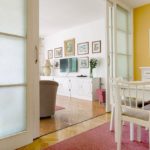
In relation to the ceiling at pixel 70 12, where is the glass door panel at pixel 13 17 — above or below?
below

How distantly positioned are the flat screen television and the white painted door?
13.3ft

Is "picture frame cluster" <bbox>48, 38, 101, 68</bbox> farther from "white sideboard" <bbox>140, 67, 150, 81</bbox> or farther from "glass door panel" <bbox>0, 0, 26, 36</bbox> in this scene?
"glass door panel" <bbox>0, 0, 26, 36</bbox>

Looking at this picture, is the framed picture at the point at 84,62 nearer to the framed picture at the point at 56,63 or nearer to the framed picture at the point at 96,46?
the framed picture at the point at 96,46

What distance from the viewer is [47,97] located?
11.4 feet

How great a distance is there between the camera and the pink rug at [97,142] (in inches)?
84.1

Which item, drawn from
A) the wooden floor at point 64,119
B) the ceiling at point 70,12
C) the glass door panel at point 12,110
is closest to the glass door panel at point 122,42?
the ceiling at point 70,12

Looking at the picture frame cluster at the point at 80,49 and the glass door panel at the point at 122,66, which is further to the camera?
the picture frame cluster at the point at 80,49

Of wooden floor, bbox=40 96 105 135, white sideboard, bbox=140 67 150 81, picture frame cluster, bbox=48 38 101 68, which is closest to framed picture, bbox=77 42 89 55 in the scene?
picture frame cluster, bbox=48 38 101 68

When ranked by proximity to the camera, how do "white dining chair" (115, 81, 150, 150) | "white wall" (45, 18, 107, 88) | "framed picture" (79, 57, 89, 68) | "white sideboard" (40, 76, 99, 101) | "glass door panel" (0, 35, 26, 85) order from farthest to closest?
"framed picture" (79, 57, 89, 68) → "white wall" (45, 18, 107, 88) → "white sideboard" (40, 76, 99, 101) → "glass door panel" (0, 35, 26, 85) → "white dining chair" (115, 81, 150, 150)

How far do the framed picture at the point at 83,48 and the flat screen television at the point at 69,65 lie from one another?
33 centimetres

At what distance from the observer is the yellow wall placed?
14.5 ft

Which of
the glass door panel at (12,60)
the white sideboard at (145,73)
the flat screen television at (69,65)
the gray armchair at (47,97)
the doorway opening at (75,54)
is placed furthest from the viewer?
the flat screen television at (69,65)

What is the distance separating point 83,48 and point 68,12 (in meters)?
1.62

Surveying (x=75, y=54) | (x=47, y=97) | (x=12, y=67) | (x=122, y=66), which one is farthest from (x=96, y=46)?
(x=12, y=67)
